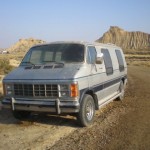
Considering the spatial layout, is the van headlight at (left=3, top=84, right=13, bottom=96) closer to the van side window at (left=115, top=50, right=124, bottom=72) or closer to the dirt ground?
the dirt ground

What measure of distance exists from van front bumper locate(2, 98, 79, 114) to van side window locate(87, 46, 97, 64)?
1.51m

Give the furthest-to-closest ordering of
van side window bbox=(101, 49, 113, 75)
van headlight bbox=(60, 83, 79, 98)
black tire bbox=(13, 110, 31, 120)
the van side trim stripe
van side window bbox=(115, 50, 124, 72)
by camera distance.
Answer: van side window bbox=(115, 50, 124, 72) → van side window bbox=(101, 49, 113, 75) → black tire bbox=(13, 110, 31, 120) → the van side trim stripe → van headlight bbox=(60, 83, 79, 98)

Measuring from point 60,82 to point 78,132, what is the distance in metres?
1.27

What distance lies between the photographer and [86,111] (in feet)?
25.8

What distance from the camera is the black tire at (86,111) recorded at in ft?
24.9

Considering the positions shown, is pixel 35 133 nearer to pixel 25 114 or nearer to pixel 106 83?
pixel 25 114

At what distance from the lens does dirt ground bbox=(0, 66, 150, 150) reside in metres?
6.39

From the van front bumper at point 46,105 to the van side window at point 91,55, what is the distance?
4.96 ft

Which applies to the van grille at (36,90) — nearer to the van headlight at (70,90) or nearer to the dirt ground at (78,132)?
the van headlight at (70,90)

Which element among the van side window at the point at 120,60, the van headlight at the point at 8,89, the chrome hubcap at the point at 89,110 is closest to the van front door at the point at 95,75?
the chrome hubcap at the point at 89,110

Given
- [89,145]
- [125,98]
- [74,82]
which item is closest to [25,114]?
[74,82]

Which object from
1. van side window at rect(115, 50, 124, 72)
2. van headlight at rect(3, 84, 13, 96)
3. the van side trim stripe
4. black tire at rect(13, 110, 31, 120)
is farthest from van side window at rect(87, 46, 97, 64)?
van side window at rect(115, 50, 124, 72)

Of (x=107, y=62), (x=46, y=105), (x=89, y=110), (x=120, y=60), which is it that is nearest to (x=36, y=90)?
(x=46, y=105)

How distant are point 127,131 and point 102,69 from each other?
231 cm
